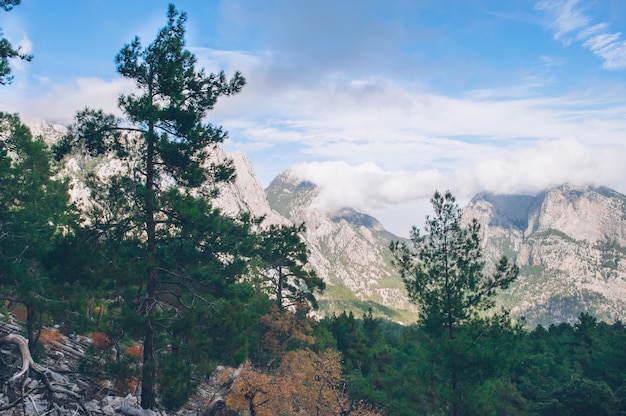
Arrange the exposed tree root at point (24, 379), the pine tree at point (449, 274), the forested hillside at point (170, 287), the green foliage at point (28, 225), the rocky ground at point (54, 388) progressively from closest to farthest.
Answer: the exposed tree root at point (24, 379) < the rocky ground at point (54, 388) < the forested hillside at point (170, 287) < the green foliage at point (28, 225) < the pine tree at point (449, 274)

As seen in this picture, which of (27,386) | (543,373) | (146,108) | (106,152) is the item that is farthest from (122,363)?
(543,373)

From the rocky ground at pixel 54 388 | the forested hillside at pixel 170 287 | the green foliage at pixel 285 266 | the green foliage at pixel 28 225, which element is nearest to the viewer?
the rocky ground at pixel 54 388

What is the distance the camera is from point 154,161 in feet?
52.5

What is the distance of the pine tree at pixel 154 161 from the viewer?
49.3 feet

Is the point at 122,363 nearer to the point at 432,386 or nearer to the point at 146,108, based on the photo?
the point at 146,108

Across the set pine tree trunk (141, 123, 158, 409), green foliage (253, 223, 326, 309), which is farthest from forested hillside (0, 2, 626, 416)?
green foliage (253, 223, 326, 309)

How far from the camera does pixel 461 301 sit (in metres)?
22.2

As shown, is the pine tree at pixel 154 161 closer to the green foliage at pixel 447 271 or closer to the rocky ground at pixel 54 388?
the rocky ground at pixel 54 388

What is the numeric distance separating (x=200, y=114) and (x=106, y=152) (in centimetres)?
405

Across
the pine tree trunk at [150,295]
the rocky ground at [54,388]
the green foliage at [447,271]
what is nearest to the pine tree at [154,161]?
the pine tree trunk at [150,295]

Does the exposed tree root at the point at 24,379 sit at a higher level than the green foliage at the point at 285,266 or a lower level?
higher

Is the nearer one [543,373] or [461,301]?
[461,301]

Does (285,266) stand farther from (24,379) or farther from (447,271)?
(24,379)

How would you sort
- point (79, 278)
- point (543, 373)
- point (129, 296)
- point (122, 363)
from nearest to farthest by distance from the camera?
point (79, 278) → point (122, 363) → point (129, 296) → point (543, 373)
